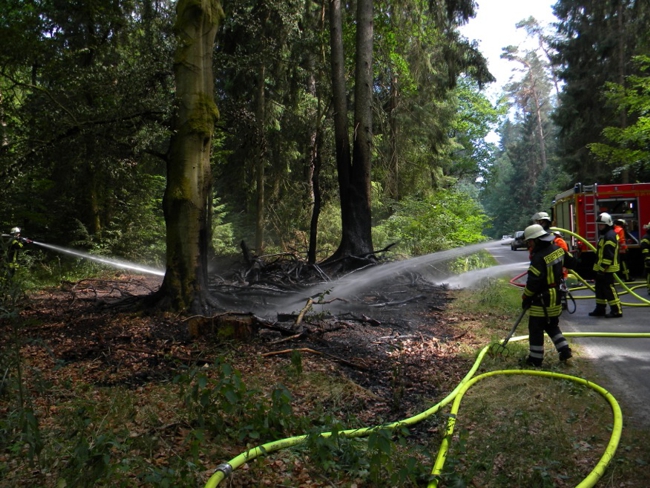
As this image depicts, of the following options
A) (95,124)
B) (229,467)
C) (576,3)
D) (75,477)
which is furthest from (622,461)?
(576,3)

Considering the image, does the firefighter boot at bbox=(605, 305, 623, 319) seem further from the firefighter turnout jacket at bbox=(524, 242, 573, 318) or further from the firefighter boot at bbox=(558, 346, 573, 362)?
the firefighter turnout jacket at bbox=(524, 242, 573, 318)

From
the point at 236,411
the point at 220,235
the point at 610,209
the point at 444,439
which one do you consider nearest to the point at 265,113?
the point at 220,235

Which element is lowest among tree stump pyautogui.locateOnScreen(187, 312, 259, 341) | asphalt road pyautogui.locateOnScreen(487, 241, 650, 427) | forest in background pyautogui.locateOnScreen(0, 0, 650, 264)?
asphalt road pyautogui.locateOnScreen(487, 241, 650, 427)

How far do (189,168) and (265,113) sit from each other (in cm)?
1042

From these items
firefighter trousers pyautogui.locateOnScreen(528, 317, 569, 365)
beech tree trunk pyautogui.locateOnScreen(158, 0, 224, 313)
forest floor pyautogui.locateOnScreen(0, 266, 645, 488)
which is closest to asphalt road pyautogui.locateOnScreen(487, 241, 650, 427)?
forest floor pyautogui.locateOnScreen(0, 266, 645, 488)

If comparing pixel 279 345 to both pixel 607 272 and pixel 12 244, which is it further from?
pixel 607 272

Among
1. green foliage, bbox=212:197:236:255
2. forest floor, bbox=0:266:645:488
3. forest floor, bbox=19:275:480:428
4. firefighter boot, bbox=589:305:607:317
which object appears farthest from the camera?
green foliage, bbox=212:197:236:255

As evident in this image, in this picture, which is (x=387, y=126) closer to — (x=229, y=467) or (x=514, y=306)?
(x=514, y=306)

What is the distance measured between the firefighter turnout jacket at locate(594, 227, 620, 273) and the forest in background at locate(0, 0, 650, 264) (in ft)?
22.3

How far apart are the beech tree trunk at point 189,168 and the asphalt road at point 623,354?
5.43m

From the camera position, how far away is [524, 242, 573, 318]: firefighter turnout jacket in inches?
233

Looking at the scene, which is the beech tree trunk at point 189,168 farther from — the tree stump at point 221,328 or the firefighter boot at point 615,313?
the firefighter boot at point 615,313

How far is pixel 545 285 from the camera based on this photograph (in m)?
5.96

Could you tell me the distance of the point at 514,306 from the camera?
966 centimetres
